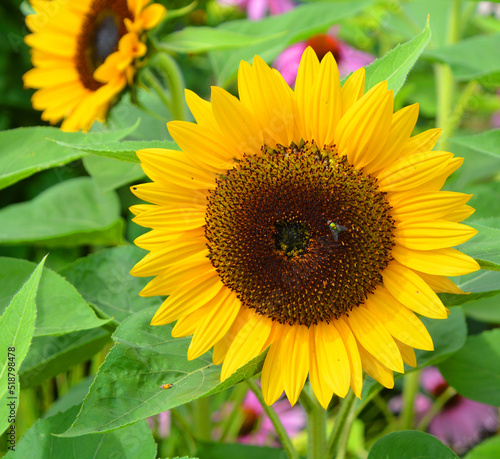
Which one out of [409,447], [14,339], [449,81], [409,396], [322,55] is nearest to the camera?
[14,339]

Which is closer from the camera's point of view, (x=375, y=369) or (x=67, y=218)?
(x=375, y=369)

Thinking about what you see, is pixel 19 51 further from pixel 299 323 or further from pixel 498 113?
pixel 299 323

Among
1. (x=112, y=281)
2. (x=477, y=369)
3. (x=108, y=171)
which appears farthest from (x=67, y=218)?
(x=477, y=369)

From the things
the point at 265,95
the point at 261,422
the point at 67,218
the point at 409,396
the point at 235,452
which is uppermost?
the point at 265,95

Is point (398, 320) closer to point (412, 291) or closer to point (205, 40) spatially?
point (412, 291)

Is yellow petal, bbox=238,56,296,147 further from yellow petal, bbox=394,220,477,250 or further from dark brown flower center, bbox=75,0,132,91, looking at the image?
dark brown flower center, bbox=75,0,132,91

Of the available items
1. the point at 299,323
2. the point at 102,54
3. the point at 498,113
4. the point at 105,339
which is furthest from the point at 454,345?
the point at 498,113
